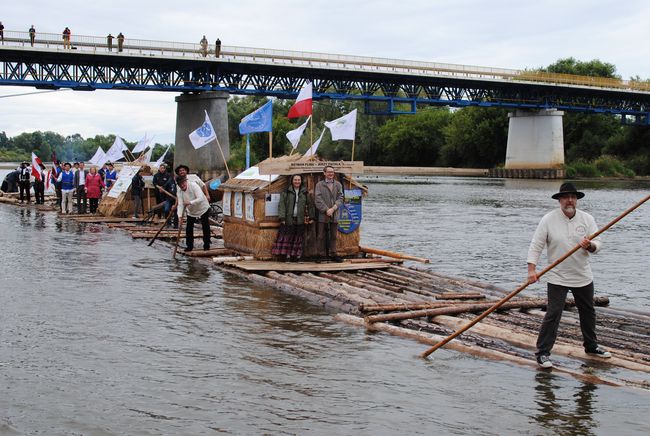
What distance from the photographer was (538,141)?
10644 centimetres

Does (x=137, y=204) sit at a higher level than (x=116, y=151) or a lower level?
lower

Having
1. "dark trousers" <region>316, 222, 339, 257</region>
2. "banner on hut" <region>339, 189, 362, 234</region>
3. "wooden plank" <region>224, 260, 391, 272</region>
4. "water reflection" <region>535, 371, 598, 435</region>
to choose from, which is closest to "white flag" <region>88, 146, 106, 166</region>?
"wooden plank" <region>224, 260, 391, 272</region>

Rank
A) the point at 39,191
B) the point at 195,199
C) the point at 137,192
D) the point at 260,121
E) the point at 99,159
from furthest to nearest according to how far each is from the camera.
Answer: the point at 39,191, the point at 99,159, the point at 137,192, the point at 195,199, the point at 260,121

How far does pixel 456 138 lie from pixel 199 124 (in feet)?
178

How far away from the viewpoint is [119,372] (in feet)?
31.2

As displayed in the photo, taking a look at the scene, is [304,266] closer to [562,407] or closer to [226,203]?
[226,203]

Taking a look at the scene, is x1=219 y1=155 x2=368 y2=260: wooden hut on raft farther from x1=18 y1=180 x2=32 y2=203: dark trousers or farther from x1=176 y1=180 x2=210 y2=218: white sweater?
x1=18 y1=180 x2=32 y2=203: dark trousers

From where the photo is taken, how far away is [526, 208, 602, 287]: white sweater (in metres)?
9.41

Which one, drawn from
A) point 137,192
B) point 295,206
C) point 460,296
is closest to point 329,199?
point 295,206

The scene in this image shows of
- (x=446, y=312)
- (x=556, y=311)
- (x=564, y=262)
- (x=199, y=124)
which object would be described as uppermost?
(x=199, y=124)

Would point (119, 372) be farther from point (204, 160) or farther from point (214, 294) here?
point (204, 160)

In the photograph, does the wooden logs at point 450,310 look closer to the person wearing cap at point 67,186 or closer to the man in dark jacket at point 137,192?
the man in dark jacket at point 137,192

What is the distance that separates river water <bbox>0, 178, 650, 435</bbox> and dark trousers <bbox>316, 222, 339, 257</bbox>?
181 centimetres

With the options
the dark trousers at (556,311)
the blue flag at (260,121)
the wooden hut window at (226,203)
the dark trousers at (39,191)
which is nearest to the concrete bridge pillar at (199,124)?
the dark trousers at (39,191)
